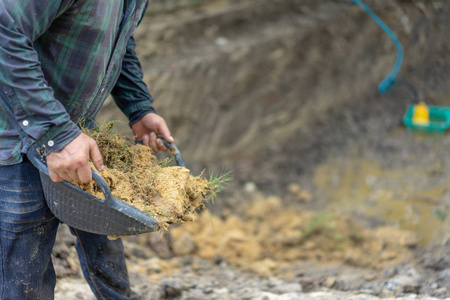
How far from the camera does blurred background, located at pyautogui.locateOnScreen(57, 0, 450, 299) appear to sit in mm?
3682

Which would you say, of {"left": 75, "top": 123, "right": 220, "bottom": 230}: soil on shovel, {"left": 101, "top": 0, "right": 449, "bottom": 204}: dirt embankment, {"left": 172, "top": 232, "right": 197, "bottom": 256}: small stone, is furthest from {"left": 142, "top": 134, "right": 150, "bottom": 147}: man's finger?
{"left": 101, "top": 0, "right": 449, "bottom": 204}: dirt embankment

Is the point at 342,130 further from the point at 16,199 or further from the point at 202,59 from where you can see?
the point at 16,199

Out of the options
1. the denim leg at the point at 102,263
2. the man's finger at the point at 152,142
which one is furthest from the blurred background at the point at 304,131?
the man's finger at the point at 152,142

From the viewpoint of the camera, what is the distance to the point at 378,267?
3355 millimetres

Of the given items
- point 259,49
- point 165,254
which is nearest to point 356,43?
point 259,49

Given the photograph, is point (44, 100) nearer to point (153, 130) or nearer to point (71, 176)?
point (71, 176)

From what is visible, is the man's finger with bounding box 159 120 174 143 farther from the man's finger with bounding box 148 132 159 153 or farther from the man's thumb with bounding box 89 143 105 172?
the man's thumb with bounding box 89 143 105 172

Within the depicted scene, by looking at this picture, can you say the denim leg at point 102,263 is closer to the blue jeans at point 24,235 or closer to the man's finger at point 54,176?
the blue jeans at point 24,235

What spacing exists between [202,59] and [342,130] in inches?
78.3

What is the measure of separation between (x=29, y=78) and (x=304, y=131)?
4.30 m

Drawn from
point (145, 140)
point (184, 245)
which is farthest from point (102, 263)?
point (184, 245)

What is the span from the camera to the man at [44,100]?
1.39 meters

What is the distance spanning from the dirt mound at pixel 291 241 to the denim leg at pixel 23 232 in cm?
192

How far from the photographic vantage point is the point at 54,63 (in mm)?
1579
